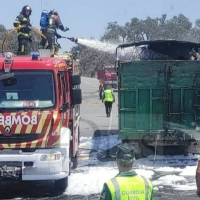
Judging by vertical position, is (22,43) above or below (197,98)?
above

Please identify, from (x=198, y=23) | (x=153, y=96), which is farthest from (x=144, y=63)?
(x=198, y=23)

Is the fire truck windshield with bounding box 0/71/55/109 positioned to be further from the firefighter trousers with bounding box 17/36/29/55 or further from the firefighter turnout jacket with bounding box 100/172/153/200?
the firefighter turnout jacket with bounding box 100/172/153/200

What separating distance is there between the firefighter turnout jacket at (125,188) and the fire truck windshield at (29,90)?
4.98 metres

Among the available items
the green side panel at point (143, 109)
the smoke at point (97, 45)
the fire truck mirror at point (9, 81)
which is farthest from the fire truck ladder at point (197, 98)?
the fire truck mirror at point (9, 81)

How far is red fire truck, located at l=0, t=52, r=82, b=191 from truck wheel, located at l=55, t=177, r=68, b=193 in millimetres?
460

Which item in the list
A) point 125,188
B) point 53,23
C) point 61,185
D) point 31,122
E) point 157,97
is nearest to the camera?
point 125,188

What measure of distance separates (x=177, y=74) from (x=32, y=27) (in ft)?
11.5

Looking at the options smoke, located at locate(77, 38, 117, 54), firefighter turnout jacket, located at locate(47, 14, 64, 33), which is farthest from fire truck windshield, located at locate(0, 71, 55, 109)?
smoke, located at locate(77, 38, 117, 54)

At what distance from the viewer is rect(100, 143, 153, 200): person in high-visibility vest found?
3994 millimetres

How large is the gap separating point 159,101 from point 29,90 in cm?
413

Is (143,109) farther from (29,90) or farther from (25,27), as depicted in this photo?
(29,90)

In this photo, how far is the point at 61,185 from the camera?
9.56 m

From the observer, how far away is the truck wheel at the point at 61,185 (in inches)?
374

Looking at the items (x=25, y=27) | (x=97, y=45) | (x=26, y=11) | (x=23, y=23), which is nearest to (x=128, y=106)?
(x=25, y=27)
